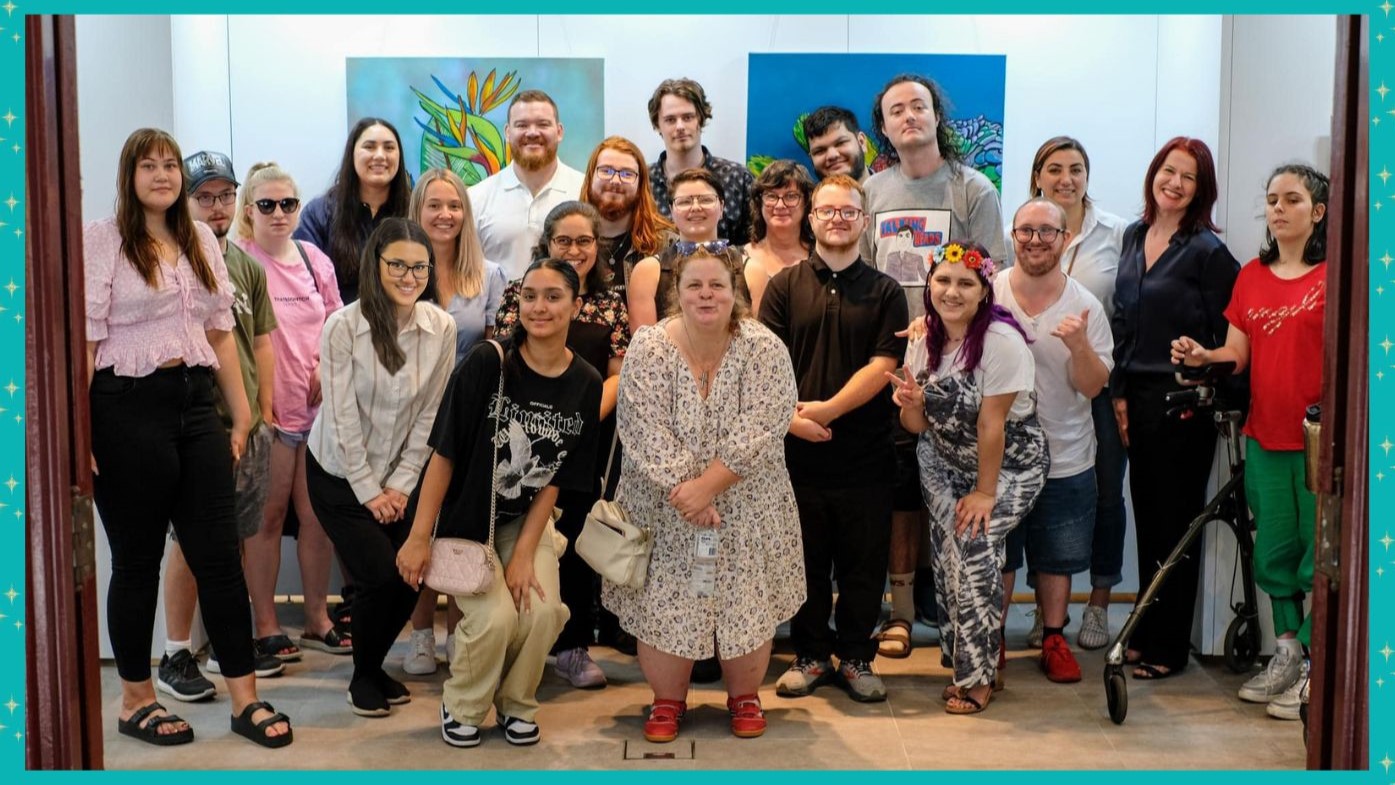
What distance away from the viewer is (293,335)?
16.6 ft

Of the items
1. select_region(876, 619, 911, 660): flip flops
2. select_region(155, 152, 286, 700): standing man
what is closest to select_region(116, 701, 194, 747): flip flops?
select_region(155, 152, 286, 700): standing man

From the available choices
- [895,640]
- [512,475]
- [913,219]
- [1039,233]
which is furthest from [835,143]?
[512,475]

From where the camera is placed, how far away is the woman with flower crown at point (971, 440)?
448 centimetres

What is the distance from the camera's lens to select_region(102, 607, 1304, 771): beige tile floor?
13.7ft

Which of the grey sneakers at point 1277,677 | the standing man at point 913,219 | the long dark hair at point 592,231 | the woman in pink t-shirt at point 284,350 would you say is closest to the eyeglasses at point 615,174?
the long dark hair at point 592,231

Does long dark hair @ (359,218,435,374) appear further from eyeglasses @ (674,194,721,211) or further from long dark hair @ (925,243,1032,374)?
long dark hair @ (925,243,1032,374)

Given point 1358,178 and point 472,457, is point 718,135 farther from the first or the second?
point 1358,178

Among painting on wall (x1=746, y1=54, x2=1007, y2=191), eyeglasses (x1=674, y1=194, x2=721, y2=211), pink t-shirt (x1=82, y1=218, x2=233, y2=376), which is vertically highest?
painting on wall (x1=746, y1=54, x2=1007, y2=191)

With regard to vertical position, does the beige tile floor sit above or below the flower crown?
below

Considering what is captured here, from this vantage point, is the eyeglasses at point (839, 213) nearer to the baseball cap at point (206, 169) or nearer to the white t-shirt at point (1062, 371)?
the white t-shirt at point (1062, 371)

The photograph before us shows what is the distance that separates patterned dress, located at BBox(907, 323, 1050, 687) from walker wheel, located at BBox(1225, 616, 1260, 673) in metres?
0.85

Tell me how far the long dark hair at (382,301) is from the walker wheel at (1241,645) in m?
2.86

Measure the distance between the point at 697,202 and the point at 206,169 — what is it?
1.59 metres

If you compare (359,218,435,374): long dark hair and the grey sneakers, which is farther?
the grey sneakers
